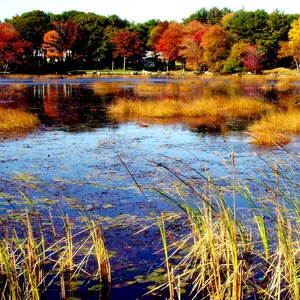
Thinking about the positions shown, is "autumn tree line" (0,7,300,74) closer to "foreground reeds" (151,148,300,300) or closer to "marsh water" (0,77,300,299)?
"marsh water" (0,77,300,299)

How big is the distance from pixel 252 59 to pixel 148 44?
23526 mm

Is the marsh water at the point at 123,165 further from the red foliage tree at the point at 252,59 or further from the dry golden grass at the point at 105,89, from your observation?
the red foliage tree at the point at 252,59

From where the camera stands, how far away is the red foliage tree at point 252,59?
2574 inches

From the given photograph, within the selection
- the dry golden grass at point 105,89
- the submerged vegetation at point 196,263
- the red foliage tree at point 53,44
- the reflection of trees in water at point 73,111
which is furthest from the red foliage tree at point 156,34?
the submerged vegetation at point 196,263

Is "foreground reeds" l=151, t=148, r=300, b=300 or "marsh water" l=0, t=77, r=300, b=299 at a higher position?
"foreground reeds" l=151, t=148, r=300, b=300

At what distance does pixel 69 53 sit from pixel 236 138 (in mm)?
69766

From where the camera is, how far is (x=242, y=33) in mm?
74625

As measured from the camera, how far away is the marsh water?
6.59 metres

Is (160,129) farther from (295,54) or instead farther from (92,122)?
(295,54)

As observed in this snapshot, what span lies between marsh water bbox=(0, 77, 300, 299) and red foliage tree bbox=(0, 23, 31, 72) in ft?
166

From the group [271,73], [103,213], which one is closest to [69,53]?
[271,73]

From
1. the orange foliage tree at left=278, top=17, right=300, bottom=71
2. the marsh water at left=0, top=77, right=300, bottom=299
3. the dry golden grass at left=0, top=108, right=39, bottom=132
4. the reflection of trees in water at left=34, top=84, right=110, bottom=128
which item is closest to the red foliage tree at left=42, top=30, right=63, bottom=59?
the orange foliage tree at left=278, top=17, right=300, bottom=71

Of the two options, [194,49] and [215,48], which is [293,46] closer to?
[215,48]

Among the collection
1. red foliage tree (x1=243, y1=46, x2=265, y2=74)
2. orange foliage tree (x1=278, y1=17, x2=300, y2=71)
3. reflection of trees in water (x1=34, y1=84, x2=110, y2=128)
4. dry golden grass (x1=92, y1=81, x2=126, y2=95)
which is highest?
orange foliage tree (x1=278, y1=17, x2=300, y2=71)
